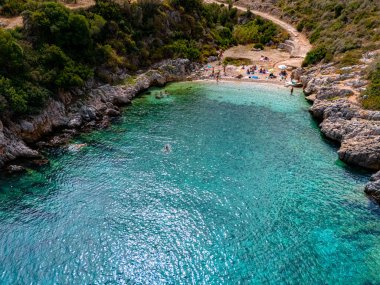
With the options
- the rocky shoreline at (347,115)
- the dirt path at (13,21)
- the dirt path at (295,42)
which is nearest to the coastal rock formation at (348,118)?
the rocky shoreline at (347,115)

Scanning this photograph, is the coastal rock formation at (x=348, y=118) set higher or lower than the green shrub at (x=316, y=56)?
lower

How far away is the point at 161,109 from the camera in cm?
7181

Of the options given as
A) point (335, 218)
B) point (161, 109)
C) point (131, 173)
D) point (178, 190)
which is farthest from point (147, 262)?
point (161, 109)

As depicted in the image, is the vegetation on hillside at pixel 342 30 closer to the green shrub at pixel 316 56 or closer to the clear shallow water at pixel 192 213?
the green shrub at pixel 316 56

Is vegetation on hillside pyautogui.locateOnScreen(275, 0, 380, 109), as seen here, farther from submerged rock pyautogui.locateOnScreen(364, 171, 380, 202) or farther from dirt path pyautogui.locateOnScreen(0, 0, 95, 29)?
dirt path pyautogui.locateOnScreen(0, 0, 95, 29)

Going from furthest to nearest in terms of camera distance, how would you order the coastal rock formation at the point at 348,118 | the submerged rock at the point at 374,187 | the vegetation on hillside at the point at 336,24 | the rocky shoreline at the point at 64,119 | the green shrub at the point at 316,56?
the green shrub at the point at 316,56 < the vegetation on hillside at the point at 336,24 < the rocky shoreline at the point at 64,119 < the coastal rock formation at the point at 348,118 < the submerged rock at the point at 374,187

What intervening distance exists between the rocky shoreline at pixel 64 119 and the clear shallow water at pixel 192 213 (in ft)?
13.5

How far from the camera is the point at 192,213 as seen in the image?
136 ft

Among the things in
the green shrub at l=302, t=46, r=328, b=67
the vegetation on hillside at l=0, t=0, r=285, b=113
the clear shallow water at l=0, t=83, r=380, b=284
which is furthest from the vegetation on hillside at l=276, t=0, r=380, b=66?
the clear shallow water at l=0, t=83, r=380, b=284

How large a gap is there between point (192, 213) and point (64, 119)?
35.1 metres

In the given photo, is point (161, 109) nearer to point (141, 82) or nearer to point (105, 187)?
point (141, 82)

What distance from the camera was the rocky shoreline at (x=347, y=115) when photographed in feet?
165

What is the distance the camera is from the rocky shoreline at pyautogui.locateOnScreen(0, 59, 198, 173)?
5131 cm

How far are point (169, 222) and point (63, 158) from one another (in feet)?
77.9
